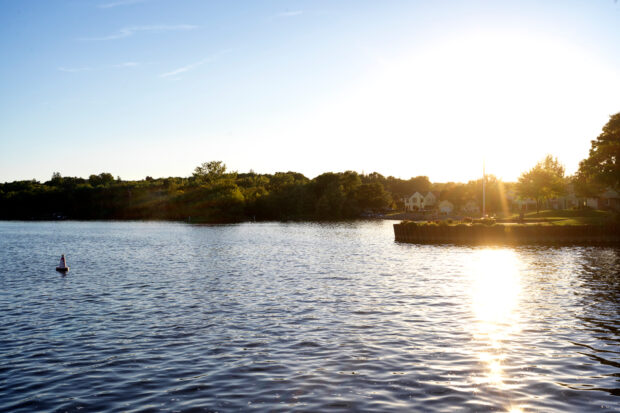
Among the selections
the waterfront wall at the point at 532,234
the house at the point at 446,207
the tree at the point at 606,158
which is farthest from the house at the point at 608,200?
the house at the point at 446,207

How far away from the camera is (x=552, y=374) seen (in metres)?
14.2

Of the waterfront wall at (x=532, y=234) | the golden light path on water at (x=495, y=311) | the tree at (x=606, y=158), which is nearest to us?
the golden light path on water at (x=495, y=311)

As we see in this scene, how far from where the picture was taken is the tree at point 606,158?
71375 mm

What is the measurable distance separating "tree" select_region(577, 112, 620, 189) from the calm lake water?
43.1 meters

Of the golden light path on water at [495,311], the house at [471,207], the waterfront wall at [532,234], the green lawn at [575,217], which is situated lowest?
the golden light path on water at [495,311]

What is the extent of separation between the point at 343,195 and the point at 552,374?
176m

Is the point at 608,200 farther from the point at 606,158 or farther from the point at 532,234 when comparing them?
the point at 532,234

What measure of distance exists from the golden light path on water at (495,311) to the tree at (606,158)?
37303 mm

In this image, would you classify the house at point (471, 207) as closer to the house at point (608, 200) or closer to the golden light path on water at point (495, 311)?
the house at point (608, 200)

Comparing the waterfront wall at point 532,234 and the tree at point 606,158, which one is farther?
the tree at point 606,158

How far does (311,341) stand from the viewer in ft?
58.6

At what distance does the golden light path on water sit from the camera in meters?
14.6

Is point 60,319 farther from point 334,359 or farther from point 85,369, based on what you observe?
point 334,359

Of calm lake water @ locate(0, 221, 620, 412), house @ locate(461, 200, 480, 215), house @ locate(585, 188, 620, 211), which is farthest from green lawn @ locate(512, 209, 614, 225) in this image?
house @ locate(461, 200, 480, 215)
